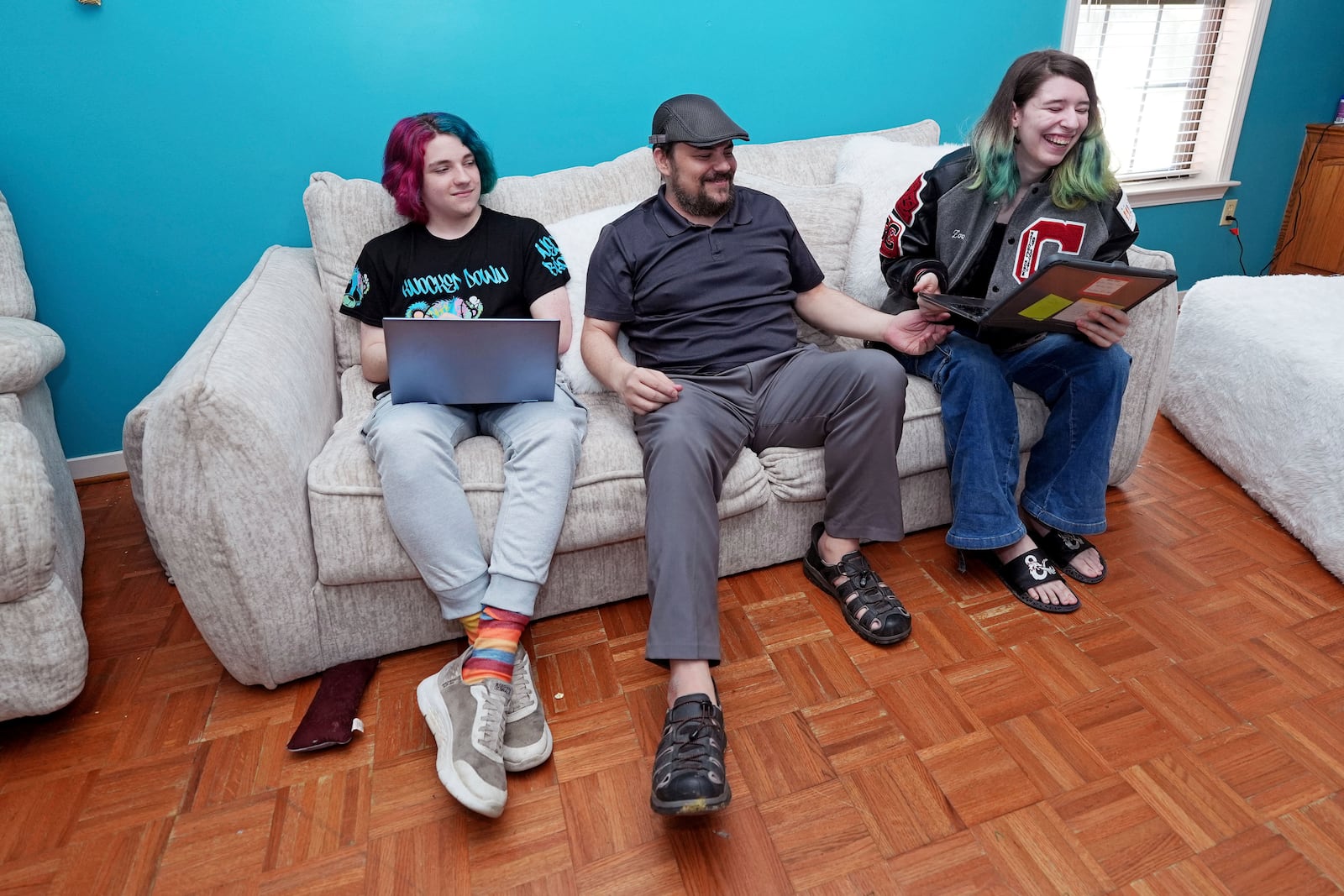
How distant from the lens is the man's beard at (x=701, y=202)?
4.94 ft

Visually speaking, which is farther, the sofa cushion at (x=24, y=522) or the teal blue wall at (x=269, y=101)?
the teal blue wall at (x=269, y=101)

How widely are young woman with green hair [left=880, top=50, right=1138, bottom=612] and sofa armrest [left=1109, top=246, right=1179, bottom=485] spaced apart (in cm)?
15

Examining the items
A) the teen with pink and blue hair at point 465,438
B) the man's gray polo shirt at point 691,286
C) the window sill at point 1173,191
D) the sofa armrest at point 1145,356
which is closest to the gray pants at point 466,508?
the teen with pink and blue hair at point 465,438

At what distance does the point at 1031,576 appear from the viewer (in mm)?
1512

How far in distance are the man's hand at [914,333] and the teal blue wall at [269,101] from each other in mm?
1008

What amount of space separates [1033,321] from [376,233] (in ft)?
4.43


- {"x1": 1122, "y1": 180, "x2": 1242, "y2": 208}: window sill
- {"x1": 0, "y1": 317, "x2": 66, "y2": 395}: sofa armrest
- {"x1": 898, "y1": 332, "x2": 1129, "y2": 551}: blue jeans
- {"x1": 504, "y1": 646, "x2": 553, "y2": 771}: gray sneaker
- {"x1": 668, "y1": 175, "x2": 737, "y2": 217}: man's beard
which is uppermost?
{"x1": 668, "y1": 175, "x2": 737, "y2": 217}: man's beard

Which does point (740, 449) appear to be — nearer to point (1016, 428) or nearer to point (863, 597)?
point (863, 597)

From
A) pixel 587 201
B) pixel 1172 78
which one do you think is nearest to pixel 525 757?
pixel 587 201

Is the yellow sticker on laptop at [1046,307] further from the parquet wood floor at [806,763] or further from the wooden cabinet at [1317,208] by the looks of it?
the wooden cabinet at [1317,208]

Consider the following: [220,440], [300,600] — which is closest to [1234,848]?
[300,600]

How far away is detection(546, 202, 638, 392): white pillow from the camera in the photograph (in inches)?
63.8

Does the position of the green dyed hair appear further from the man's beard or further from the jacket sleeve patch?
the man's beard

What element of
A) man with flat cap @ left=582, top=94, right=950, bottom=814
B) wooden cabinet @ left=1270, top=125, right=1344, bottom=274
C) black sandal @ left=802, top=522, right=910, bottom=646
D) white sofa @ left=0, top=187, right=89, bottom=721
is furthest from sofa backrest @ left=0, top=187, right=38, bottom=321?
wooden cabinet @ left=1270, top=125, right=1344, bottom=274
